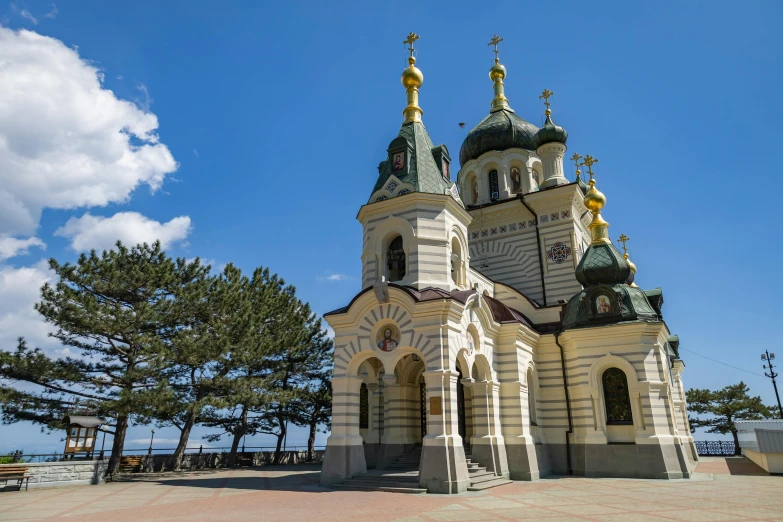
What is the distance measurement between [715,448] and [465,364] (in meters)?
24.4

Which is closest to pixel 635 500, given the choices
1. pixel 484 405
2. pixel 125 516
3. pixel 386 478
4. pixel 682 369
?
pixel 484 405

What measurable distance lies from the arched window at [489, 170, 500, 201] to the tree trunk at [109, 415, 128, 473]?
18.8m

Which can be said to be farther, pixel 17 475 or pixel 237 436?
pixel 237 436

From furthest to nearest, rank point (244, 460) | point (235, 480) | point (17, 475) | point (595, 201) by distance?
point (244, 460) < point (595, 201) < point (235, 480) < point (17, 475)

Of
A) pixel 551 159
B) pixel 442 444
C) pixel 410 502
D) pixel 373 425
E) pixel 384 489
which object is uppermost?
pixel 551 159

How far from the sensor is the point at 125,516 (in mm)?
10406

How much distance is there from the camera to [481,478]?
14469 mm

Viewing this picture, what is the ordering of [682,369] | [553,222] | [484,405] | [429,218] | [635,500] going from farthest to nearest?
[682,369], [553,222], [429,218], [484,405], [635,500]

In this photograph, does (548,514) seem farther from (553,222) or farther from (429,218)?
(553,222)

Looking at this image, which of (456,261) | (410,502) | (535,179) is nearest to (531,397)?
(456,261)

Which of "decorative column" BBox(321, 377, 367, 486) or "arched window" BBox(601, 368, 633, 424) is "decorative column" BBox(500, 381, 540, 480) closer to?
"arched window" BBox(601, 368, 633, 424)

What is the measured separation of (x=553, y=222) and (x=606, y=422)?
9.15m

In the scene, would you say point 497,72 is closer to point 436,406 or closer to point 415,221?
point 415,221

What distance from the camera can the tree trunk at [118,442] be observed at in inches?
758
